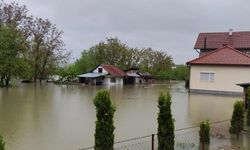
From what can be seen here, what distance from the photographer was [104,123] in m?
7.62

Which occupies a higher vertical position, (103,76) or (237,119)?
(103,76)

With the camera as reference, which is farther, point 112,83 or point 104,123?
point 112,83

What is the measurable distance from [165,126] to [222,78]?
27.0 meters

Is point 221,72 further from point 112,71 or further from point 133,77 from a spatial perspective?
point 133,77

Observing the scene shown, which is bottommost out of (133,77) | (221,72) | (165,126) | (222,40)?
(165,126)

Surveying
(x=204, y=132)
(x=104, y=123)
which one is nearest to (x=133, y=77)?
(x=204, y=132)

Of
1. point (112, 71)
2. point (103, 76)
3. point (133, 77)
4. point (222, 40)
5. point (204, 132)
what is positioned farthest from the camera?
point (133, 77)

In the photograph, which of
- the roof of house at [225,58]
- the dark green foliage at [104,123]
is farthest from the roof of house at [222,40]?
the dark green foliage at [104,123]

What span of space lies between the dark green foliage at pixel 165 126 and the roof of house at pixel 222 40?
116 feet

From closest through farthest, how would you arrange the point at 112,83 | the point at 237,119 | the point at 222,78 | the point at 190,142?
the point at 190,142 < the point at 237,119 < the point at 222,78 < the point at 112,83

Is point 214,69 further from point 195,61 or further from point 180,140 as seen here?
point 180,140

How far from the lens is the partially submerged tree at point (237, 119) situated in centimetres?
1205

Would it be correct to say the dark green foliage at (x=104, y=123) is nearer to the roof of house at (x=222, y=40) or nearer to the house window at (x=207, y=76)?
the house window at (x=207, y=76)

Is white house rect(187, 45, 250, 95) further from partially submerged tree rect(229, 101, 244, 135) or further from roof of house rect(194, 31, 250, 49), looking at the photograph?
partially submerged tree rect(229, 101, 244, 135)
